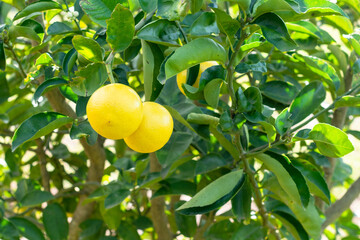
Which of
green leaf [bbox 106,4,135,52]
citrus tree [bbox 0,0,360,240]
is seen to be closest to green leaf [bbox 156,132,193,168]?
citrus tree [bbox 0,0,360,240]

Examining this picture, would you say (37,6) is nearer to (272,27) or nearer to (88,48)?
(88,48)

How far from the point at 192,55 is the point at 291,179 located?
0.28m

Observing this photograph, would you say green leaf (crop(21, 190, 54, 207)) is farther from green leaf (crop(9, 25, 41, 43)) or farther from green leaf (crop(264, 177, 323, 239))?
green leaf (crop(264, 177, 323, 239))

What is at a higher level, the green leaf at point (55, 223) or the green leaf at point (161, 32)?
the green leaf at point (161, 32)

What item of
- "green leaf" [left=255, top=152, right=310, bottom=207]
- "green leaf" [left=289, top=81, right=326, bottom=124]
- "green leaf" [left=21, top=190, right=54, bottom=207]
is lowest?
"green leaf" [left=21, top=190, right=54, bottom=207]

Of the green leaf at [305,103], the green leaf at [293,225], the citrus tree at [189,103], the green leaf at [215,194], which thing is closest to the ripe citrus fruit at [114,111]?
the citrus tree at [189,103]

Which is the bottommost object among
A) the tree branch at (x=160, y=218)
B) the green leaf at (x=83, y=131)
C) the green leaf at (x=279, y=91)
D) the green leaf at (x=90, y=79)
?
the tree branch at (x=160, y=218)

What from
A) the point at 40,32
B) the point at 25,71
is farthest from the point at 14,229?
the point at 40,32

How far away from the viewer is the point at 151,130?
61 centimetres

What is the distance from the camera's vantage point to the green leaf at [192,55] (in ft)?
1.87

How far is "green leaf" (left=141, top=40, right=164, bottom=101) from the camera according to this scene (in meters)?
0.63

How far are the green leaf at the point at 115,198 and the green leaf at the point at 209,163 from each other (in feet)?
0.70

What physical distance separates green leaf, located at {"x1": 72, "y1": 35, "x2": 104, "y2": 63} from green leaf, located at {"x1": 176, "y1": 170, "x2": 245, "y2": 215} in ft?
0.93

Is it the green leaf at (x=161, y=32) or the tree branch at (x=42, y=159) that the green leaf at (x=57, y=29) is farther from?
the tree branch at (x=42, y=159)
